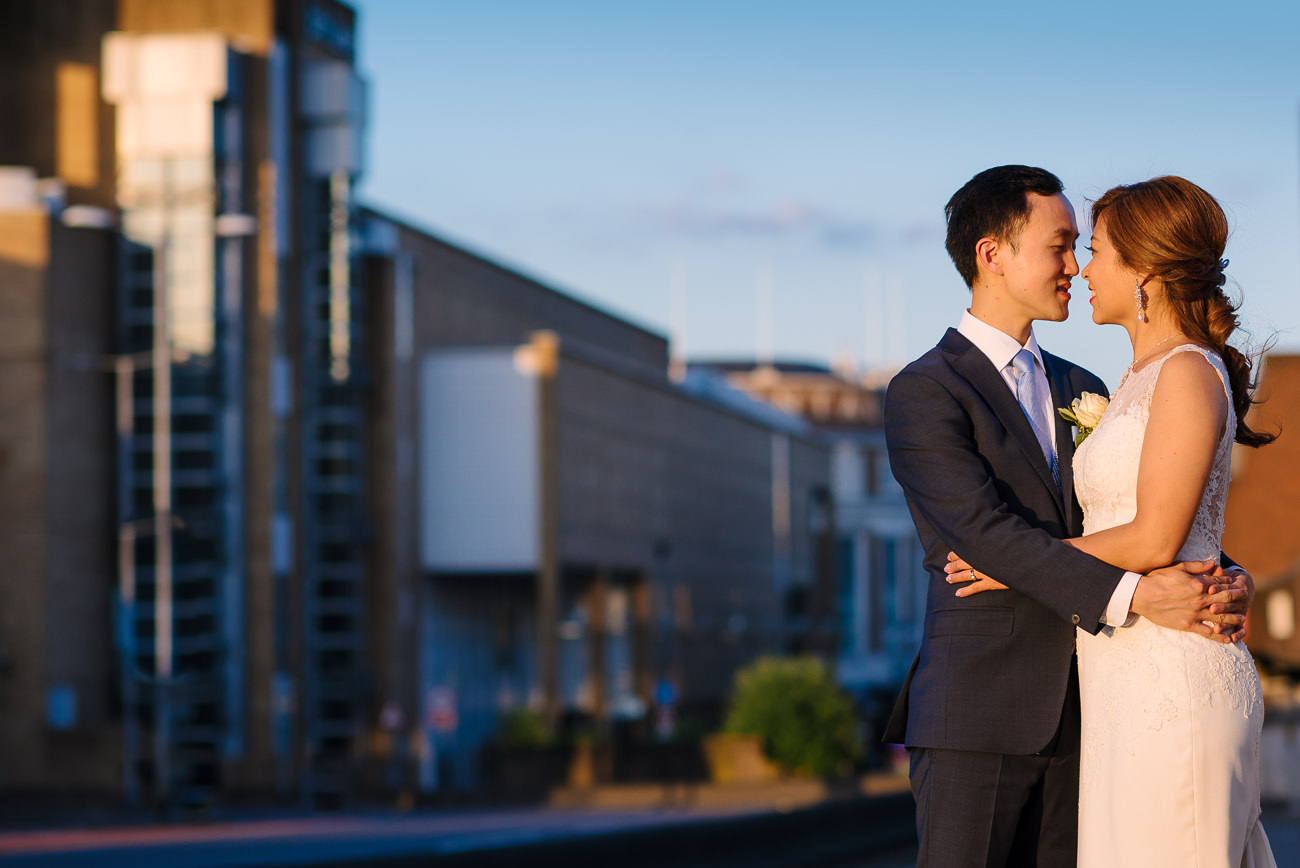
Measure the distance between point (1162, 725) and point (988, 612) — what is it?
0.51 meters

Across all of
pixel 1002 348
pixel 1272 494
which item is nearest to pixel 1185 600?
pixel 1002 348

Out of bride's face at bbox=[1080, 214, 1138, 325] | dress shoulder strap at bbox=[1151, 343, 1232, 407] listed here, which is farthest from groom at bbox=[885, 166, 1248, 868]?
dress shoulder strap at bbox=[1151, 343, 1232, 407]

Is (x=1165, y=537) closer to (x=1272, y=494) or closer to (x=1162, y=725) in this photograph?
(x=1162, y=725)

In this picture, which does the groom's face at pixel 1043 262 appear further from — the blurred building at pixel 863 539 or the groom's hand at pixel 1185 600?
the blurred building at pixel 863 539

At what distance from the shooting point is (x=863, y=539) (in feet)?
375

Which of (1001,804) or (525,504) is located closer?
(1001,804)

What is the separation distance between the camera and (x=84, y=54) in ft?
163

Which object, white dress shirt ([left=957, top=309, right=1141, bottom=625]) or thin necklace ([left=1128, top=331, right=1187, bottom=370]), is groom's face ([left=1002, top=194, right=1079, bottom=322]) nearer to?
white dress shirt ([left=957, top=309, right=1141, bottom=625])

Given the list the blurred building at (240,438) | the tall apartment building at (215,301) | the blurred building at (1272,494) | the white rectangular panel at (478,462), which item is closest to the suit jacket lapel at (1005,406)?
the blurred building at (1272,494)

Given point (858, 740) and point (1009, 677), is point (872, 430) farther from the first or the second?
point (1009, 677)

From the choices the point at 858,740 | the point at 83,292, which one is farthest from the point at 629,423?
the point at 83,292

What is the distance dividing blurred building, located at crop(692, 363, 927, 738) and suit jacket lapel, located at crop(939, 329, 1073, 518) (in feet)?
297

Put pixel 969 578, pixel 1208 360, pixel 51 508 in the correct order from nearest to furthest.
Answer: pixel 1208 360
pixel 969 578
pixel 51 508

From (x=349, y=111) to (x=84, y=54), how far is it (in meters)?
7.03
